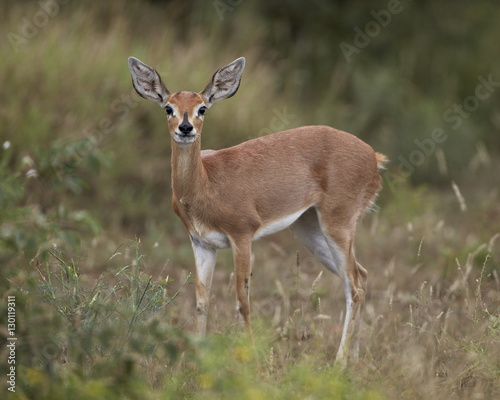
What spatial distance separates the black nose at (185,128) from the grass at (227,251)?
0.62m

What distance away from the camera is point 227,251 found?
9180 mm

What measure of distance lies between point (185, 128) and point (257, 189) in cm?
89

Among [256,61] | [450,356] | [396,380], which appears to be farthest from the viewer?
[256,61]

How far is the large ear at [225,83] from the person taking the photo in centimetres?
591

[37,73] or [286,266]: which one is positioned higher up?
[37,73]

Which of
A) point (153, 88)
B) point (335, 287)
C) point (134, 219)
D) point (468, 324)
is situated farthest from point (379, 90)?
point (153, 88)

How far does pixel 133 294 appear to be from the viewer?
5023 millimetres

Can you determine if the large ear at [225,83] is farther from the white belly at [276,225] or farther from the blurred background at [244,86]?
the blurred background at [244,86]

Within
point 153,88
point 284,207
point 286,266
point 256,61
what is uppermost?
point 153,88

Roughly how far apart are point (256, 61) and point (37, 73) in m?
3.73

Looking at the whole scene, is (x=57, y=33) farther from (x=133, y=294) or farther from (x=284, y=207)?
(x=133, y=294)

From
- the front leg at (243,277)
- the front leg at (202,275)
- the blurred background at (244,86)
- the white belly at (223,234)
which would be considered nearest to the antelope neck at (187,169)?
the white belly at (223,234)

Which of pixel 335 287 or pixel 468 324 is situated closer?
pixel 468 324

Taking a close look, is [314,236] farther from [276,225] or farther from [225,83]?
[225,83]
